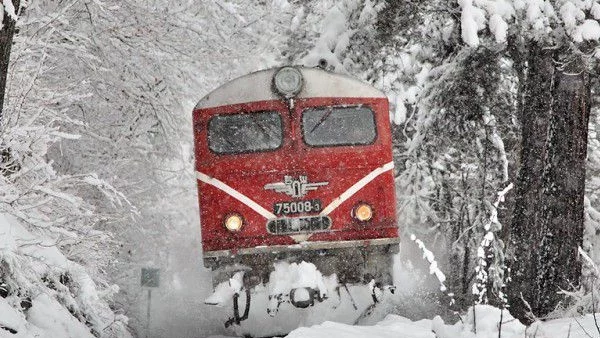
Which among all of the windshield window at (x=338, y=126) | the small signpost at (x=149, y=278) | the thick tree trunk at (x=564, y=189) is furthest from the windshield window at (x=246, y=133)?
the small signpost at (x=149, y=278)

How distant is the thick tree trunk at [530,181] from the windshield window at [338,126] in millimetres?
1552

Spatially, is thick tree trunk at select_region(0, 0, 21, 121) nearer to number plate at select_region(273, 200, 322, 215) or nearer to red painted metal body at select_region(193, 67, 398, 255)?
red painted metal body at select_region(193, 67, 398, 255)

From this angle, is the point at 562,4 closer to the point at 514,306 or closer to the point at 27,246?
the point at 514,306

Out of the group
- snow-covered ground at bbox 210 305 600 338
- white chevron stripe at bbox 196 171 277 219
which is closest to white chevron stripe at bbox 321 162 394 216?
white chevron stripe at bbox 196 171 277 219

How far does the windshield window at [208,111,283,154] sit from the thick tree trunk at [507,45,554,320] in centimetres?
231

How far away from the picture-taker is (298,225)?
24.3ft

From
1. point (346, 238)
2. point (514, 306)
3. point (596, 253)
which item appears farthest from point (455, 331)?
point (596, 253)

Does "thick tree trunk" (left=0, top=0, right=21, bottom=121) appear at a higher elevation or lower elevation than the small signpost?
higher

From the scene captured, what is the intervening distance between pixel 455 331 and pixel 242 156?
3.25 metres

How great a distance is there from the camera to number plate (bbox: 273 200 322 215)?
747 cm

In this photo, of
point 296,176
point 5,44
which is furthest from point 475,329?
point 5,44

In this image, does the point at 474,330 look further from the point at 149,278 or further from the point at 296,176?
the point at 149,278

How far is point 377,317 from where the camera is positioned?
7.27m

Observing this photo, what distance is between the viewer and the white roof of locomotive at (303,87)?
25.6 ft
